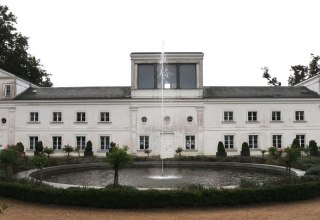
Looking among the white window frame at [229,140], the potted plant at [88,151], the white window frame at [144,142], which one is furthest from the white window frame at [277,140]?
the potted plant at [88,151]

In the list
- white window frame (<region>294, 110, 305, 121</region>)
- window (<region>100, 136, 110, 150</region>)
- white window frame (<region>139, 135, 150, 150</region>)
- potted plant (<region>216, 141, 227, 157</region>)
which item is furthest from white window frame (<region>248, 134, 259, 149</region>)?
window (<region>100, 136, 110, 150</region>)

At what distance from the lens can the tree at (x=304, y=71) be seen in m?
Answer: 61.1

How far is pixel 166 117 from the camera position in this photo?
1470 inches

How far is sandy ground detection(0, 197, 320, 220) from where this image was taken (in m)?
11.6

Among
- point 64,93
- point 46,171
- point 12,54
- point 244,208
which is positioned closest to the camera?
point 244,208

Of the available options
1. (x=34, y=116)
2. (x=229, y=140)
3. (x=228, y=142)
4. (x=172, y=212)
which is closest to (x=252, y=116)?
(x=229, y=140)

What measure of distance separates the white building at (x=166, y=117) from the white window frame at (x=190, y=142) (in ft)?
0.33

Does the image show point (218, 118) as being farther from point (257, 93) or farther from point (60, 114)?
point (60, 114)

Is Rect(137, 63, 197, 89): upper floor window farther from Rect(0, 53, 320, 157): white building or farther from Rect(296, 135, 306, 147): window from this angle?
Rect(296, 135, 306, 147): window

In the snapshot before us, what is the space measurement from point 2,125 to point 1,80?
15.5ft

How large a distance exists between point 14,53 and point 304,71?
→ 47559mm

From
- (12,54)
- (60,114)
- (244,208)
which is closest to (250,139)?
(60,114)

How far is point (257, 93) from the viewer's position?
128 ft

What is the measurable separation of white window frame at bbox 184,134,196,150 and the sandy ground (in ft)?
78.1
